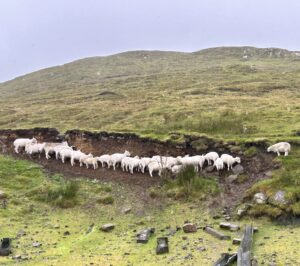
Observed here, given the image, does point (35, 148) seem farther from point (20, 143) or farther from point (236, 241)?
point (236, 241)

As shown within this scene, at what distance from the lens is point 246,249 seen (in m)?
17.9

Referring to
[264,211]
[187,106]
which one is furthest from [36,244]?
[187,106]

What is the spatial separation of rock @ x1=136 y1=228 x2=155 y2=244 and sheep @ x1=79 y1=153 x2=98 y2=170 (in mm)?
10929

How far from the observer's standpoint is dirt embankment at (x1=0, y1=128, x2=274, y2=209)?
27344mm

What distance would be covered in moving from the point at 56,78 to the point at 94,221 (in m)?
115

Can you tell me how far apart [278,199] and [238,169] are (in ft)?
17.7

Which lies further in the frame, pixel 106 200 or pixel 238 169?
pixel 238 169

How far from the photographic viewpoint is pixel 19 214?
25.4 m

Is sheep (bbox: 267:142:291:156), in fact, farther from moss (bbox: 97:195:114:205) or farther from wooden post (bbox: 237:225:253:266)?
moss (bbox: 97:195:114:205)

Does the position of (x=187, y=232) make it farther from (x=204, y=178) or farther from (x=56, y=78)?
(x=56, y=78)

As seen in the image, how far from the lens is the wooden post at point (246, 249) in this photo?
53.5 feet

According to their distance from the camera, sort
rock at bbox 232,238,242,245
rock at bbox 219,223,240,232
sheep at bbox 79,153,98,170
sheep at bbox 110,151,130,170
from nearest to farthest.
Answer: rock at bbox 232,238,242,245, rock at bbox 219,223,240,232, sheep at bbox 110,151,130,170, sheep at bbox 79,153,98,170

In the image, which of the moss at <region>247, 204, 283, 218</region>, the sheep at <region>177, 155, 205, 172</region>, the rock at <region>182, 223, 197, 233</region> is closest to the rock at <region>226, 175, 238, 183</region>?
the sheep at <region>177, 155, 205, 172</region>

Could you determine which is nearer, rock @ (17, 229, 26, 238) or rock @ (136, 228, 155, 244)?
rock @ (136, 228, 155, 244)
